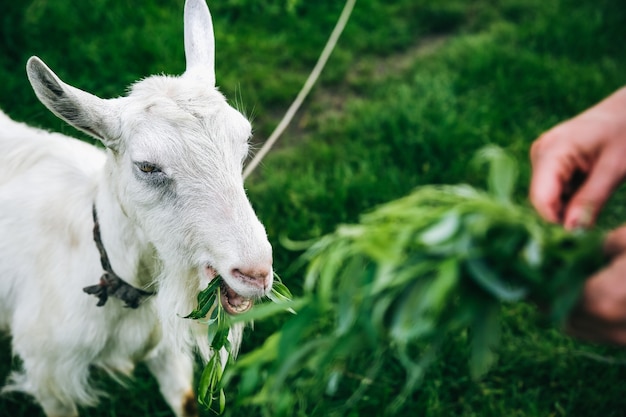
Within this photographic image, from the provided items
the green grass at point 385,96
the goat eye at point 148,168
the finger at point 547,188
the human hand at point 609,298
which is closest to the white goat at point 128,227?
the goat eye at point 148,168

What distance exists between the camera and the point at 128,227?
2.35 meters

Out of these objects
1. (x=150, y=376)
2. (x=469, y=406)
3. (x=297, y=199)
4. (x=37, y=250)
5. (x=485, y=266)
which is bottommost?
(x=469, y=406)

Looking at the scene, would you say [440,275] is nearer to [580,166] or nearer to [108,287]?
[580,166]

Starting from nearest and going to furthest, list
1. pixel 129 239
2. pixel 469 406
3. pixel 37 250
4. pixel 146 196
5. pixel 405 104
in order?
pixel 146 196
pixel 129 239
pixel 37 250
pixel 469 406
pixel 405 104

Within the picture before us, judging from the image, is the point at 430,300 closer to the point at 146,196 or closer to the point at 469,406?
the point at 146,196

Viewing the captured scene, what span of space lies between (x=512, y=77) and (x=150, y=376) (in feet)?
12.3

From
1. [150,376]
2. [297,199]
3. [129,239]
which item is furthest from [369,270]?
[297,199]

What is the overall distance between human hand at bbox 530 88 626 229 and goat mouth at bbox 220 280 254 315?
1053 mm

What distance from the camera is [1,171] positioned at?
290 centimetres

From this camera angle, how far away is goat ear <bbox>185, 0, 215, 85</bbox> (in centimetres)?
264

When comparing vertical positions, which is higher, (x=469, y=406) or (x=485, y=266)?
(x=485, y=266)

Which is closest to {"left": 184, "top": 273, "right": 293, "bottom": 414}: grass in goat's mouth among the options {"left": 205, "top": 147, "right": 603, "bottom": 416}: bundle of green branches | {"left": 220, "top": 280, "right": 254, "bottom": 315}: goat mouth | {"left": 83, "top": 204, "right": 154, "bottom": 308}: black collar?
{"left": 220, "top": 280, "right": 254, "bottom": 315}: goat mouth

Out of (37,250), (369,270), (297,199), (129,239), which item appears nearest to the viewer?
(369,270)

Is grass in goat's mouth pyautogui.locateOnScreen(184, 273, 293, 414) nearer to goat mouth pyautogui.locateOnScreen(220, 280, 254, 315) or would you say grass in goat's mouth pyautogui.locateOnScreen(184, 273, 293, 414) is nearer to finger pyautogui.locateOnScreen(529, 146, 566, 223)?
goat mouth pyautogui.locateOnScreen(220, 280, 254, 315)
